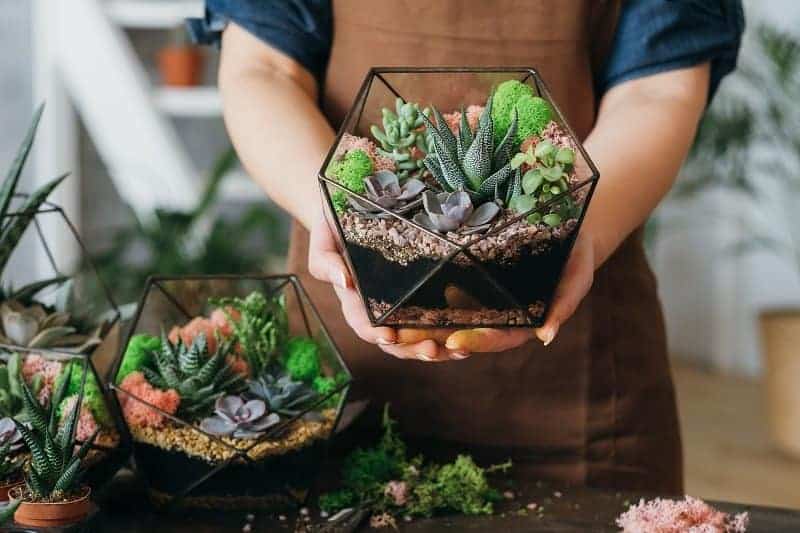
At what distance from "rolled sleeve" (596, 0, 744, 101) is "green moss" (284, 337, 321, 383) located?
0.50 metres

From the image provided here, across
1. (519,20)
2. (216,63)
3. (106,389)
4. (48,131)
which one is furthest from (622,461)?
(216,63)

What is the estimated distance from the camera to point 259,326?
948mm

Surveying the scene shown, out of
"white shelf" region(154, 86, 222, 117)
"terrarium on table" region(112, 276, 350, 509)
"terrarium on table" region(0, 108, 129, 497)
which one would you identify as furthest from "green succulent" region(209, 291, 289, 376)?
"white shelf" region(154, 86, 222, 117)

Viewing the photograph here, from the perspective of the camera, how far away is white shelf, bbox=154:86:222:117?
10.8ft

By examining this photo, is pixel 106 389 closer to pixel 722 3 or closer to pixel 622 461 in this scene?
pixel 622 461

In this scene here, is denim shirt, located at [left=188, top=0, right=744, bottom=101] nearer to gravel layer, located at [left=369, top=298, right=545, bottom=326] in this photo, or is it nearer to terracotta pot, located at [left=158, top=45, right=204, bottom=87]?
gravel layer, located at [left=369, top=298, right=545, bottom=326]

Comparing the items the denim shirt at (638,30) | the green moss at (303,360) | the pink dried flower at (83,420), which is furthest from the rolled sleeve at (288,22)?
the pink dried flower at (83,420)

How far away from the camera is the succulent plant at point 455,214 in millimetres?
710

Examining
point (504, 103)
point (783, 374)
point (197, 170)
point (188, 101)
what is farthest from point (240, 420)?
point (197, 170)

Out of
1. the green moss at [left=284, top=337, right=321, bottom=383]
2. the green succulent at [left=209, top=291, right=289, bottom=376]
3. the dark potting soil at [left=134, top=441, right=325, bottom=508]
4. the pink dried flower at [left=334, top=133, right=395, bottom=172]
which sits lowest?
the dark potting soil at [left=134, top=441, right=325, bottom=508]

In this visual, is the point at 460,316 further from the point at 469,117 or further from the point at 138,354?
the point at 138,354

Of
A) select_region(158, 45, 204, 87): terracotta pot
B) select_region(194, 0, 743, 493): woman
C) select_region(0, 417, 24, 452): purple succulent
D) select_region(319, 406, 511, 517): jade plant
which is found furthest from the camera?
select_region(158, 45, 204, 87): terracotta pot

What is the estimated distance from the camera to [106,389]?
88 cm

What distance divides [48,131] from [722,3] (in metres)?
2.57
